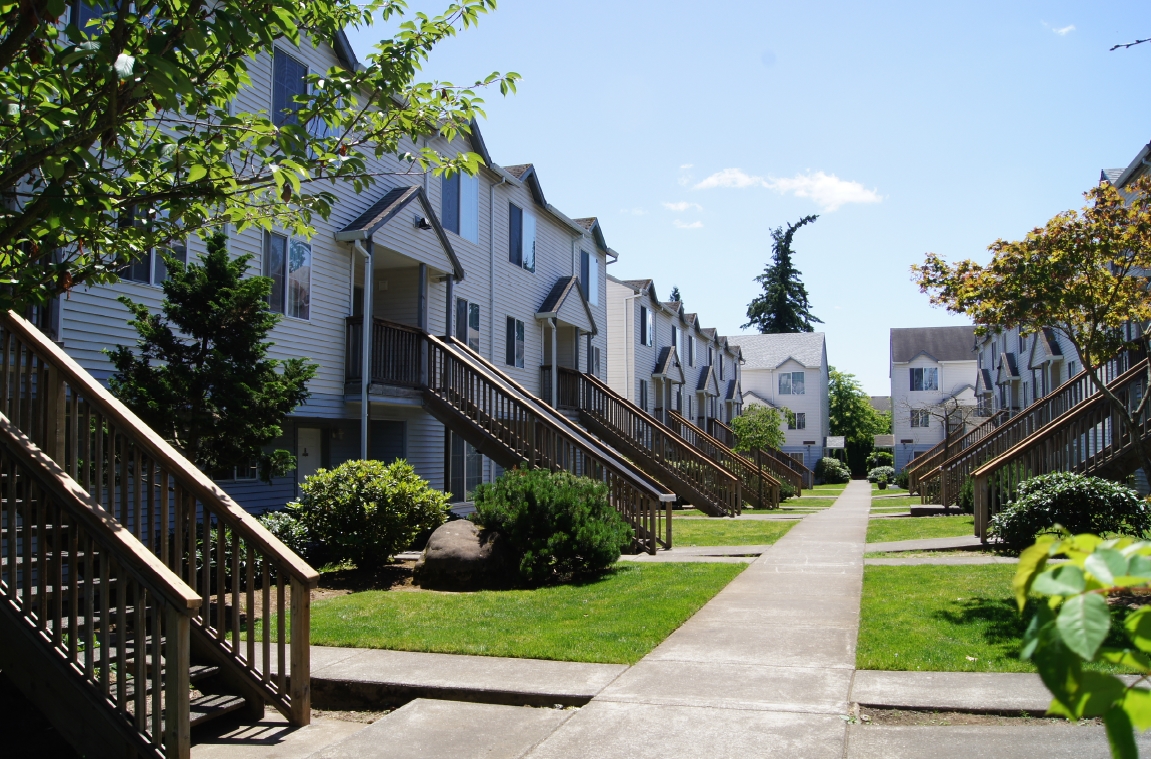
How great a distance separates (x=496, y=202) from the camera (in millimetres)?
22688

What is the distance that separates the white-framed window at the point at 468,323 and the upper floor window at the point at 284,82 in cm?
633

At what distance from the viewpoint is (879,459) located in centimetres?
6688

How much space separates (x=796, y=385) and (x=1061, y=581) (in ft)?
208

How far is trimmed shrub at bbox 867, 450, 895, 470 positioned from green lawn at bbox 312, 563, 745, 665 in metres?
57.3

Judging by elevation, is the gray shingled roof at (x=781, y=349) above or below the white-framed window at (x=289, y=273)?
above

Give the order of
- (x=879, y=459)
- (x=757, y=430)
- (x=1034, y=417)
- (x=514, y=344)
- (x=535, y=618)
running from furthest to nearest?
(x=879, y=459)
(x=757, y=430)
(x=514, y=344)
(x=1034, y=417)
(x=535, y=618)

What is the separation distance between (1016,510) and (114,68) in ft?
40.4

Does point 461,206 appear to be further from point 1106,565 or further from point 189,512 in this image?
point 1106,565

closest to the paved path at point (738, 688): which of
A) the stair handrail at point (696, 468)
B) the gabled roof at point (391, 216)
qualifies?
the gabled roof at point (391, 216)

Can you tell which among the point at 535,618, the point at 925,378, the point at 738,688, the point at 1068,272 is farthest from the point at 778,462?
the point at 738,688

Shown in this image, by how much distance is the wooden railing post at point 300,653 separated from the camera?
6.01m

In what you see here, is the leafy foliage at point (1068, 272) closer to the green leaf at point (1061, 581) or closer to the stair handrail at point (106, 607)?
the stair handrail at point (106, 607)

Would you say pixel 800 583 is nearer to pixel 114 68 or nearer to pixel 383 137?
pixel 383 137

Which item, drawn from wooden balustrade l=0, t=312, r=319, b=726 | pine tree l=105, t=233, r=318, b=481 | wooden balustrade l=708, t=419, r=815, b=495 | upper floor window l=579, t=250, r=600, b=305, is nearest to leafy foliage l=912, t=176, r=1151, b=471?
pine tree l=105, t=233, r=318, b=481
